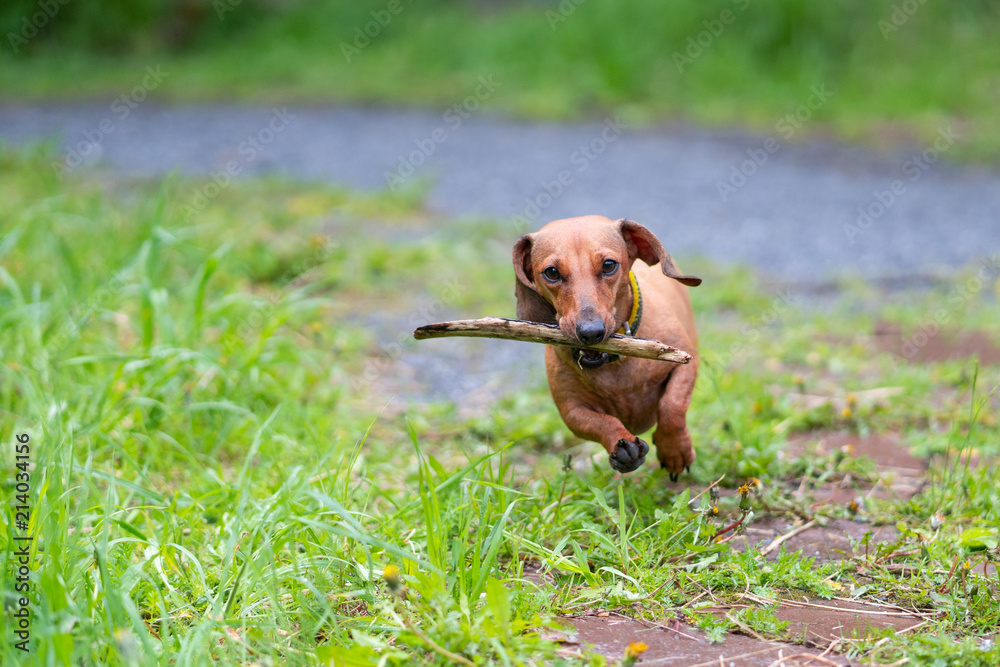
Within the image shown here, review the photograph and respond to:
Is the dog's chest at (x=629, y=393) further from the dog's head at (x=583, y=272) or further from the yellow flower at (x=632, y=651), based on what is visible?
the yellow flower at (x=632, y=651)

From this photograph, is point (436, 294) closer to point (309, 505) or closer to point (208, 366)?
point (208, 366)

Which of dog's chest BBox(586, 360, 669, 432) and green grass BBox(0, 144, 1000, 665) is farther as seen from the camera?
dog's chest BBox(586, 360, 669, 432)

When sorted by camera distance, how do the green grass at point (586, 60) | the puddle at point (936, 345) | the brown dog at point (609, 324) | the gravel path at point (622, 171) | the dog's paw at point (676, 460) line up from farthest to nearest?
the green grass at point (586, 60) → the gravel path at point (622, 171) → the puddle at point (936, 345) → the dog's paw at point (676, 460) → the brown dog at point (609, 324)

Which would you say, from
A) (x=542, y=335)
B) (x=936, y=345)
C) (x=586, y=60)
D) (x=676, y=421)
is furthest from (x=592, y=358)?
(x=586, y=60)

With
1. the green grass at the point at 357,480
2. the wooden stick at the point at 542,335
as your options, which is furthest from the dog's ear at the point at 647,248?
the green grass at the point at 357,480

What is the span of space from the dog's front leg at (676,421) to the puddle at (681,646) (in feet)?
1.99

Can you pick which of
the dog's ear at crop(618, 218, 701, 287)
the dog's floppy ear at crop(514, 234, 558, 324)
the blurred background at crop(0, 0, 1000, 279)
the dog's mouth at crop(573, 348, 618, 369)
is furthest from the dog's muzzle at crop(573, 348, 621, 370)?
the blurred background at crop(0, 0, 1000, 279)

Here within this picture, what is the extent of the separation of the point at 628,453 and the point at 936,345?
271 cm

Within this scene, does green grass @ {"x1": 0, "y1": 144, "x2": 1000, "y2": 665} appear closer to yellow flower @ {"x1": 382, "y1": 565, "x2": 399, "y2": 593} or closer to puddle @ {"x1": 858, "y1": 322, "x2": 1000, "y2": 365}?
yellow flower @ {"x1": 382, "y1": 565, "x2": 399, "y2": 593}

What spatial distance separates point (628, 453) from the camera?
2.53 meters

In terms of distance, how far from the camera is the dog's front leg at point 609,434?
253 cm

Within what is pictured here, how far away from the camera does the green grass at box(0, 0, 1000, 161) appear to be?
8.91 m

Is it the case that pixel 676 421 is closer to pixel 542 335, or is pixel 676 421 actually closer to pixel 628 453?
pixel 628 453

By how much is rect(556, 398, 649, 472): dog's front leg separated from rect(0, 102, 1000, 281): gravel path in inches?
140
